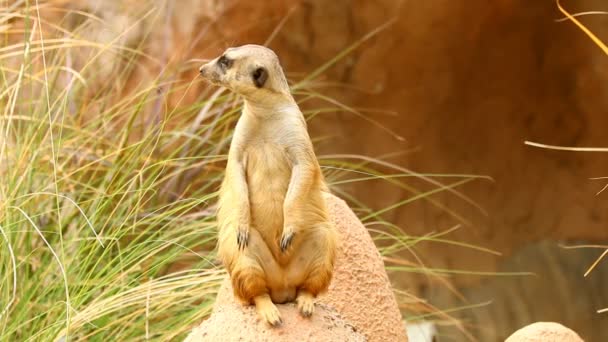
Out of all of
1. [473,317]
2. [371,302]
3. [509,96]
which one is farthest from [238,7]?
[371,302]

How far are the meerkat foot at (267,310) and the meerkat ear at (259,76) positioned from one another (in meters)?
0.39

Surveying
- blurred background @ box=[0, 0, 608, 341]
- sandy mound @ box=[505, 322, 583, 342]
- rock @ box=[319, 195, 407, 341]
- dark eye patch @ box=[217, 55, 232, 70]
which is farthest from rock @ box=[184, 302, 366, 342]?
blurred background @ box=[0, 0, 608, 341]

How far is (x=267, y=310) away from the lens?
196 cm

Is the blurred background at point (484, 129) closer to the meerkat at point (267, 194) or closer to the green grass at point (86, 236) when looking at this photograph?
the green grass at point (86, 236)

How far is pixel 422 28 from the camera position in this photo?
5.46 metres

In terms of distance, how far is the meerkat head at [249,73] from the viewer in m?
1.93

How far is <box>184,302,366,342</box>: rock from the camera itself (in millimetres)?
1970

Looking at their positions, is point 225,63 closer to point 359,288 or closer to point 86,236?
point 359,288

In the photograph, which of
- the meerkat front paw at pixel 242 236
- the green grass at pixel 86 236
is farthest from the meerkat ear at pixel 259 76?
the green grass at pixel 86 236

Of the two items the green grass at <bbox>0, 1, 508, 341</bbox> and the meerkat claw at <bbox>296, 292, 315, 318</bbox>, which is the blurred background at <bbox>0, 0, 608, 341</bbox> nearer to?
the green grass at <bbox>0, 1, 508, 341</bbox>

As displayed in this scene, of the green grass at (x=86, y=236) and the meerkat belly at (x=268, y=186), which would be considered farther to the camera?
the green grass at (x=86, y=236)

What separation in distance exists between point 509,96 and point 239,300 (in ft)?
12.9

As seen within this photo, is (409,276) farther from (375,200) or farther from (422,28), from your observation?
(422,28)

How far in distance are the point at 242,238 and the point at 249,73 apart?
292 millimetres
